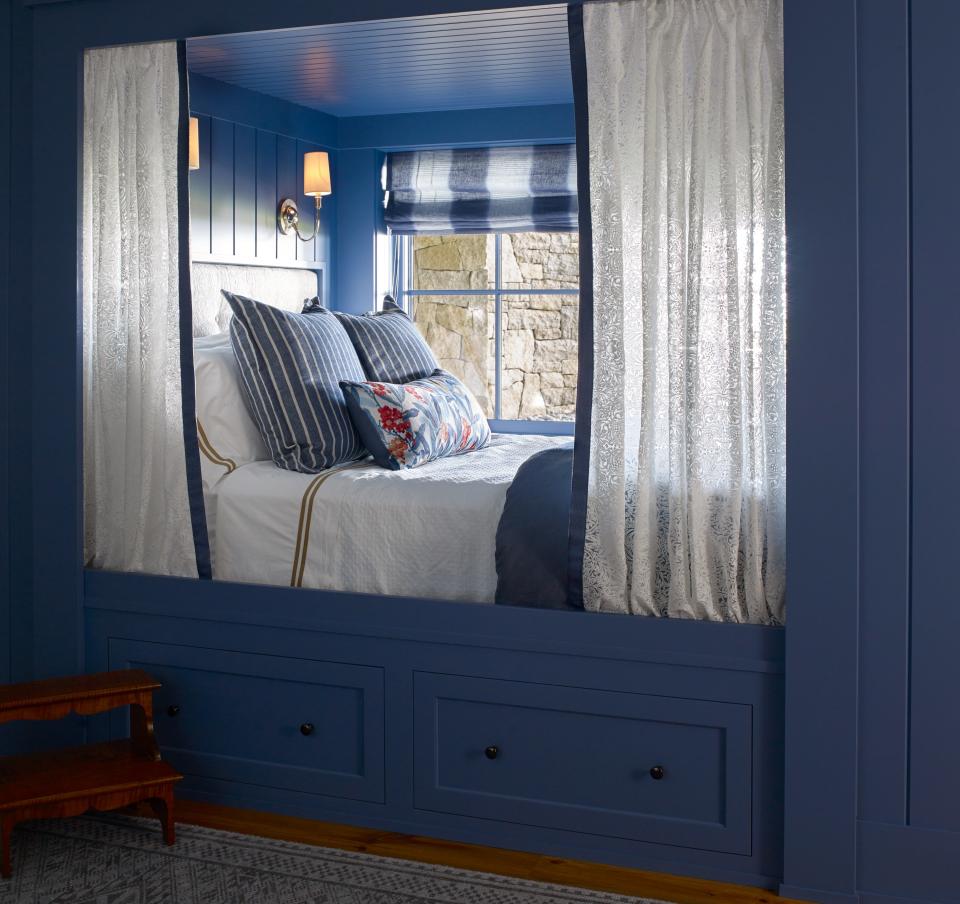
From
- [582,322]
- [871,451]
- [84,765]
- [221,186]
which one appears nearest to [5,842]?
[84,765]

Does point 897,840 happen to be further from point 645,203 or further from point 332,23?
point 332,23

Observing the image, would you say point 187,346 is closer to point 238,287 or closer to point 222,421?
point 222,421

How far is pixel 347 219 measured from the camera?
4480 millimetres

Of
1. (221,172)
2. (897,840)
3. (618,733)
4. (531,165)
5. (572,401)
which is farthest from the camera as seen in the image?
(572,401)

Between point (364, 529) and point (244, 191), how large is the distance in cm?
166

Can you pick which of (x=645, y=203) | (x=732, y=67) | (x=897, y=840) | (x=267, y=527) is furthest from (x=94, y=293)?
(x=897, y=840)

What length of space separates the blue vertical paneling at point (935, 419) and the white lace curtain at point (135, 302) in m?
1.75

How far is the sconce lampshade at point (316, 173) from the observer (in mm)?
4207

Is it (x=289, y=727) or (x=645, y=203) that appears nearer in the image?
(x=645, y=203)

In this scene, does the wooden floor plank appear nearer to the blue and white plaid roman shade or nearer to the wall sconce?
the wall sconce

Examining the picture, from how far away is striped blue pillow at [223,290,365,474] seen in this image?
9.89ft

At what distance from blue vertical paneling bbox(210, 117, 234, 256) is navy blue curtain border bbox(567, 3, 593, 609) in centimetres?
166

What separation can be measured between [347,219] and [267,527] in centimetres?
193

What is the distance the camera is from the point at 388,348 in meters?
3.61
